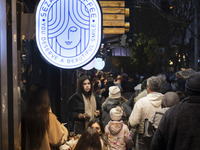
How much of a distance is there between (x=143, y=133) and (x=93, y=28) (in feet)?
7.97

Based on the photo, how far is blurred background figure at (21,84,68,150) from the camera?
477 centimetres

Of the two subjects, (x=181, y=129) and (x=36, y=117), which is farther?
(x=36, y=117)

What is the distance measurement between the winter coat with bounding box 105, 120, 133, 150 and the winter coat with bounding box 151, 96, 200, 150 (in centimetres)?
291

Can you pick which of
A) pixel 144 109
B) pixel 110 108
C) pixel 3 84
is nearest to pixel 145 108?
pixel 144 109

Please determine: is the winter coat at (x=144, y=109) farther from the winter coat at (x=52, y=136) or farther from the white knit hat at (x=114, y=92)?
the winter coat at (x=52, y=136)

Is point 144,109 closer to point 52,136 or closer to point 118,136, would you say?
point 118,136

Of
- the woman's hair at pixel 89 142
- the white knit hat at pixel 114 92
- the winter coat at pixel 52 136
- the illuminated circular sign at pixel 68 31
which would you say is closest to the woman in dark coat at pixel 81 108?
the white knit hat at pixel 114 92

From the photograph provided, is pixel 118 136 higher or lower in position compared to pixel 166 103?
lower

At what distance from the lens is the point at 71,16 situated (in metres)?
4.80

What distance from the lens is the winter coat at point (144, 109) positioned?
644cm

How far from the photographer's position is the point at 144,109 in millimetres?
6445

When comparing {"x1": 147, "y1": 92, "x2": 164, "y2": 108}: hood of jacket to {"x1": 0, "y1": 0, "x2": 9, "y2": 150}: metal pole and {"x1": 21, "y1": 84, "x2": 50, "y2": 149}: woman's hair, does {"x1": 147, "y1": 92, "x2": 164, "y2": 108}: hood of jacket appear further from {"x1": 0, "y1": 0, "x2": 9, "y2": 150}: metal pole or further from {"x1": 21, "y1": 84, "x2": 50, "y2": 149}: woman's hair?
{"x1": 0, "y1": 0, "x2": 9, "y2": 150}: metal pole

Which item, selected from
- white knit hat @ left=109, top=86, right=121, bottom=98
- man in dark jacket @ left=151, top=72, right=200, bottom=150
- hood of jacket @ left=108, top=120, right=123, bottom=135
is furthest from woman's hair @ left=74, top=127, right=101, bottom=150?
white knit hat @ left=109, top=86, right=121, bottom=98

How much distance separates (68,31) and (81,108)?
10.7 feet
